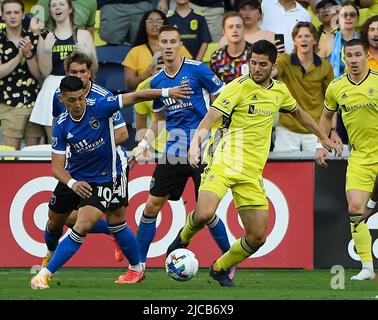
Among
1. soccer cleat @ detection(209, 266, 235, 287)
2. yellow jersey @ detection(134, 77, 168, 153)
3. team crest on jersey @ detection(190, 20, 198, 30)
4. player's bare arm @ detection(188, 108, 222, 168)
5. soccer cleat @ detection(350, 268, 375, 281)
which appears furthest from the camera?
team crest on jersey @ detection(190, 20, 198, 30)

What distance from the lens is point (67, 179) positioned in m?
11.5

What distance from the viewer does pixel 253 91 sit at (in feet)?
37.7

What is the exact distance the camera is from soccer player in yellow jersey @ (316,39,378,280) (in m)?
12.6

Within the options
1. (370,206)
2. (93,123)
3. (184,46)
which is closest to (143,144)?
(93,123)

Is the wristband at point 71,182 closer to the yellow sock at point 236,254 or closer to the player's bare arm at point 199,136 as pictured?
the player's bare arm at point 199,136

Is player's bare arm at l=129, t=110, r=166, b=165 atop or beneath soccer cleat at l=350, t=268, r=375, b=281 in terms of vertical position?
atop

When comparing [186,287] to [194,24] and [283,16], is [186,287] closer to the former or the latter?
[194,24]

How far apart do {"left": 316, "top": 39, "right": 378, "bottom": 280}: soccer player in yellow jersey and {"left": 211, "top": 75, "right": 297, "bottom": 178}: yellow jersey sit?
4.23 ft

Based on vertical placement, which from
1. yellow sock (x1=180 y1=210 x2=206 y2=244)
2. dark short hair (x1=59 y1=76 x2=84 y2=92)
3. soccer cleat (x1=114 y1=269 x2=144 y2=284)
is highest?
dark short hair (x1=59 y1=76 x2=84 y2=92)

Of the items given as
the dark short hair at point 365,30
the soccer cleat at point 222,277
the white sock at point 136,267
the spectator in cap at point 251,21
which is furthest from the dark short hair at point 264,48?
the spectator in cap at point 251,21

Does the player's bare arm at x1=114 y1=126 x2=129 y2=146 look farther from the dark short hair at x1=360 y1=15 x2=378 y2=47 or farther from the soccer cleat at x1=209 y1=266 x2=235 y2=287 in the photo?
the dark short hair at x1=360 y1=15 x2=378 y2=47

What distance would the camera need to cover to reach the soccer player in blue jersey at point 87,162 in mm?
11258

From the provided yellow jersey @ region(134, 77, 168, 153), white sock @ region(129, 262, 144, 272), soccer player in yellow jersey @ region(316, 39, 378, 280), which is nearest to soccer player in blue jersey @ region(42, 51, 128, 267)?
white sock @ region(129, 262, 144, 272)

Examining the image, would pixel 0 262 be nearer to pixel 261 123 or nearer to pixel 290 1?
pixel 261 123
